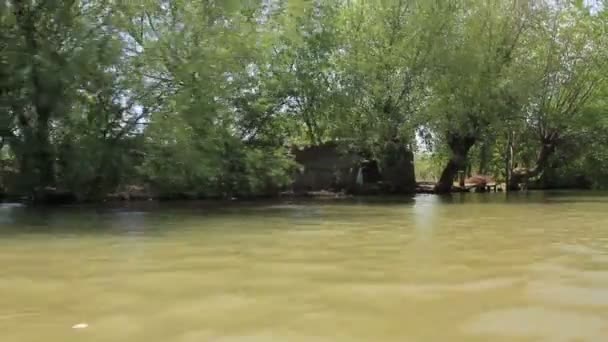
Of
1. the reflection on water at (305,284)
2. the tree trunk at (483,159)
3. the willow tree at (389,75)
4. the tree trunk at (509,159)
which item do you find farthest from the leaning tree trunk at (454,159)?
the reflection on water at (305,284)

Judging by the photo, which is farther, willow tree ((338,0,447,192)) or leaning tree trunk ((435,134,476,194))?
leaning tree trunk ((435,134,476,194))

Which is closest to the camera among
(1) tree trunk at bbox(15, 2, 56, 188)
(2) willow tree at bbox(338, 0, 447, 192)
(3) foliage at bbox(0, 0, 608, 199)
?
(1) tree trunk at bbox(15, 2, 56, 188)

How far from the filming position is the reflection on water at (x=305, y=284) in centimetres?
369

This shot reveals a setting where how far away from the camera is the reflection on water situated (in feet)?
12.1

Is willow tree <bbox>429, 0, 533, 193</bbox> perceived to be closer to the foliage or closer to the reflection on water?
the foliage

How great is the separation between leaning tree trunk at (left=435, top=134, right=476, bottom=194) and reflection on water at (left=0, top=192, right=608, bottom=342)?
16621 millimetres

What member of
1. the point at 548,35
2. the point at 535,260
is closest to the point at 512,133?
the point at 548,35

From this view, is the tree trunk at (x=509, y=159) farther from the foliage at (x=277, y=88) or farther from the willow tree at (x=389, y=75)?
the willow tree at (x=389, y=75)

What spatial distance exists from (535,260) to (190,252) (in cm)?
367

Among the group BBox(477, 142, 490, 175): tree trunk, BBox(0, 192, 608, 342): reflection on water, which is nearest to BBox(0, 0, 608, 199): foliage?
BBox(477, 142, 490, 175): tree trunk

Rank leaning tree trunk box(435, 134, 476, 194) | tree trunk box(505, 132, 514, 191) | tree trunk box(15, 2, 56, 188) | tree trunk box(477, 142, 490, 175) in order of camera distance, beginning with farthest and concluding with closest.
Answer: tree trunk box(477, 142, 490, 175) → tree trunk box(505, 132, 514, 191) → leaning tree trunk box(435, 134, 476, 194) → tree trunk box(15, 2, 56, 188)

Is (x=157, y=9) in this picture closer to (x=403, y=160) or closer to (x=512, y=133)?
(x=403, y=160)

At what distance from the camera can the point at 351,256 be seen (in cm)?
676

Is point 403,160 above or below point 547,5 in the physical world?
below
